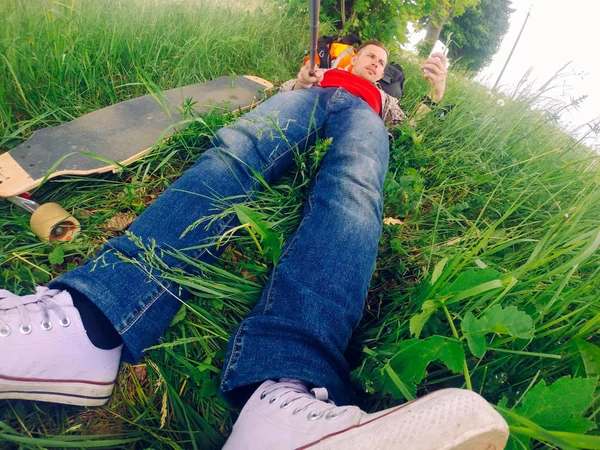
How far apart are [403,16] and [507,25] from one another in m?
17.6

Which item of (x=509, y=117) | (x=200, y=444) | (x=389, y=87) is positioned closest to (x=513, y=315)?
(x=200, y=444)

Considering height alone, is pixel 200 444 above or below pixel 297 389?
below

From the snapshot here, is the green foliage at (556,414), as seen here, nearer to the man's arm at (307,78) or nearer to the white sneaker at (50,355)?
the white sneaker at (50,355)

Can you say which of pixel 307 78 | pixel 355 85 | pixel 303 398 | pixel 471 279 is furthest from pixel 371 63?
pixel 303 398

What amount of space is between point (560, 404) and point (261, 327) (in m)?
Result: 0.65

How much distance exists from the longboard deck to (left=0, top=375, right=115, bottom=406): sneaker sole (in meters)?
0.76

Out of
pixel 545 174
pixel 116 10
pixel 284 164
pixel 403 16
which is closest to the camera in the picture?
pixel 284 164

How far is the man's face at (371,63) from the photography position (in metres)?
2.41

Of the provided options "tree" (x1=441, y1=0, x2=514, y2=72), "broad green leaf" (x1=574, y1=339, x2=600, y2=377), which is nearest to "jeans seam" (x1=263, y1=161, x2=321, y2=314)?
"broad green leaf" (x1=574, y1=339, x2=600, y2=377)

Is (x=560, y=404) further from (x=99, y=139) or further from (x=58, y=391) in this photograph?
(x=99, y=139)

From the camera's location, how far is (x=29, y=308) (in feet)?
3.07

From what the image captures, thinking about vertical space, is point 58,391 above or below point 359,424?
Answer: below

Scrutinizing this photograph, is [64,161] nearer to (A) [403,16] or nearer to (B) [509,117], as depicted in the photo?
(B) [509,117]

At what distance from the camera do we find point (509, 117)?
2.06 meters
